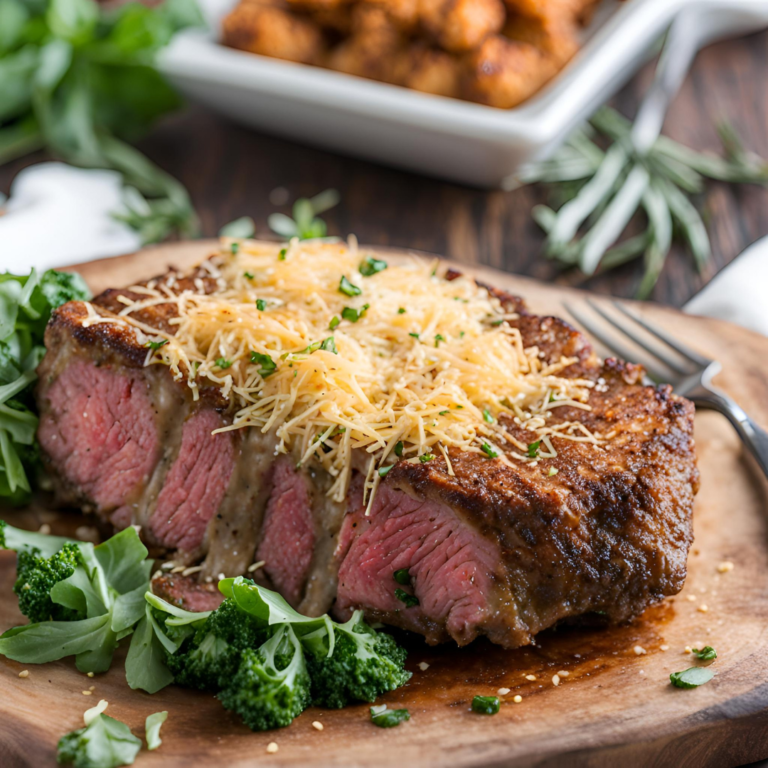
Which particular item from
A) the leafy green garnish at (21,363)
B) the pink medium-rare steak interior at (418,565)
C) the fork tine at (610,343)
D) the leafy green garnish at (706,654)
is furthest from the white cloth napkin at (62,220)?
the leafy green garnish at (706,654)

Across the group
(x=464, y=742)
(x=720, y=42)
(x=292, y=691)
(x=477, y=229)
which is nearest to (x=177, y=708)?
(x=292, y=691)

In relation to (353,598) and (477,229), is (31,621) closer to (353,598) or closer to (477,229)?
(353,598)

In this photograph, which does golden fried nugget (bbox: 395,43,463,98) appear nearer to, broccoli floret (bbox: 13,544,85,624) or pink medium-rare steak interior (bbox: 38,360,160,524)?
pink medium-rare steak interior (bbox: 38,360,160,524)

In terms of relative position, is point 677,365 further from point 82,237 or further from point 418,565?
point 82,237

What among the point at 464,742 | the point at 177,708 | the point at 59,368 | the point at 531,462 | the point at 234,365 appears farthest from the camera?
the point at 59,368

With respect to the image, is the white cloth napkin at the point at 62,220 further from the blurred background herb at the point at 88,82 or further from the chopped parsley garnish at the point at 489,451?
the chopped parsley garnish at the point at 489,451

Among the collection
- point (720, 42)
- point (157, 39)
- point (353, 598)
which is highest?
point (720, 42)
